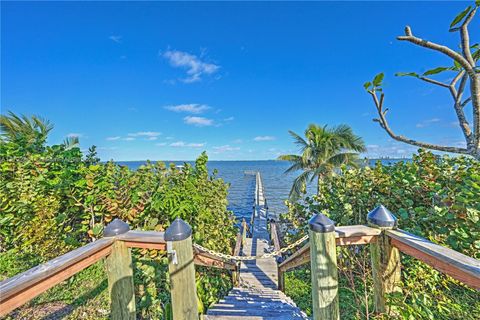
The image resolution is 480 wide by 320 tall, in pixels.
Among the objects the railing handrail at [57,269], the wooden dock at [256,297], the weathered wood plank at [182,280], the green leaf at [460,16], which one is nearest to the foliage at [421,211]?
the wooden dock at [256,297]

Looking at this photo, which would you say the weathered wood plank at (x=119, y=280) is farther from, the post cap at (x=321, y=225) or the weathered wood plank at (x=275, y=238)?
the weathered wood plank at (x=275, y=238)

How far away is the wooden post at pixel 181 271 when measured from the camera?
144 cm

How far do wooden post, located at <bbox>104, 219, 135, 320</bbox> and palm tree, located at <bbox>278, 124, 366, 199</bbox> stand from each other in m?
7.52

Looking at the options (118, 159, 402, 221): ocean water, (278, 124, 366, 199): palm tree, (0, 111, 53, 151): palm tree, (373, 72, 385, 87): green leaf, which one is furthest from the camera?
(118, 159, 402, 221): ocean water

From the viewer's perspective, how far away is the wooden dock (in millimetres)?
2492

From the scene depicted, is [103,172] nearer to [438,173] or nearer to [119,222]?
[119,222]

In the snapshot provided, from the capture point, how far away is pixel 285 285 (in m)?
4.22

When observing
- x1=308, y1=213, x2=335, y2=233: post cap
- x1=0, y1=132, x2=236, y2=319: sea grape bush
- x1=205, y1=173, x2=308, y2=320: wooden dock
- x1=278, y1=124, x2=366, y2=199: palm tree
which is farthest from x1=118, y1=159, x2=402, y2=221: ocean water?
x1=308, y1=213, x2=335, y2=233: post cap

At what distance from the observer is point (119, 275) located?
152 cm

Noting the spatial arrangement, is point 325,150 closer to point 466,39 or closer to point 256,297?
point 256,297

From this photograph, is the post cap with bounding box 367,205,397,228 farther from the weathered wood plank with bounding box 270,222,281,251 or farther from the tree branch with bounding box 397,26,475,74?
the weathered wood plank with bounding box 270,222,281,251

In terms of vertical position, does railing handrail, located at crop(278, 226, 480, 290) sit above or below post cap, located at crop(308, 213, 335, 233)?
below

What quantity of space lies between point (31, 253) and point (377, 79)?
453cm

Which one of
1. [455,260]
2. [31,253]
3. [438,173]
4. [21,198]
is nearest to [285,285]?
[438,173]
